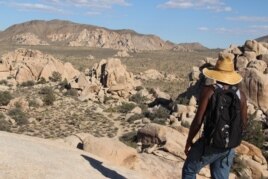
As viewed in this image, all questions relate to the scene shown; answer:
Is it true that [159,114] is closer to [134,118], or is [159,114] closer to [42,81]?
[134,118]

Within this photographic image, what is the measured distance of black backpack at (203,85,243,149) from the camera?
5.47 metres

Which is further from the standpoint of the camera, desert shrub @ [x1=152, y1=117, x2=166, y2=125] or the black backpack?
desert shrub @ [x1=152, y1=117, x2=166, y2=125]

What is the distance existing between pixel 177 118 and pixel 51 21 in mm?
165235

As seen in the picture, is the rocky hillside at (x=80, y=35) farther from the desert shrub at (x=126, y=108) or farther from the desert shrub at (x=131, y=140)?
the desert shrub at (x=131, y=140)

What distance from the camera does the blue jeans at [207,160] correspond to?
18.8ft

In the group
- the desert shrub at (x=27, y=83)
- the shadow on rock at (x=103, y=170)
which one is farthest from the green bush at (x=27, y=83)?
the shadow on rock at (x=103, y=170)

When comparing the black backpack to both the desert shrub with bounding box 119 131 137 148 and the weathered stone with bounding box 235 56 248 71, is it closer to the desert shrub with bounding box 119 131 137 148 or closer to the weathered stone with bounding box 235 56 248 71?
the desert shrub with bounding box 119 131 137 148

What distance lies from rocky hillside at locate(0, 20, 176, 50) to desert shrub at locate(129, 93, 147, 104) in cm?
11988

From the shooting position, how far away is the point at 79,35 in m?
159

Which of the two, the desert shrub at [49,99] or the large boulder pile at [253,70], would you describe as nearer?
the large boulder pile at [253,70]

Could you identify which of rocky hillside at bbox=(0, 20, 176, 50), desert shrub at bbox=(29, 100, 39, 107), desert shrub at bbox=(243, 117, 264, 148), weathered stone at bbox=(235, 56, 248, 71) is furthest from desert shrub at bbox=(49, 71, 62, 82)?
rocky hillside at bbox=(0, 20, 176, 50)

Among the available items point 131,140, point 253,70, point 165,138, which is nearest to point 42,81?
point 253,70

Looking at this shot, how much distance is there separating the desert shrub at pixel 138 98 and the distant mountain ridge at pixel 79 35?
120m

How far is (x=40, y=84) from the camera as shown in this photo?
35031 millimetres
